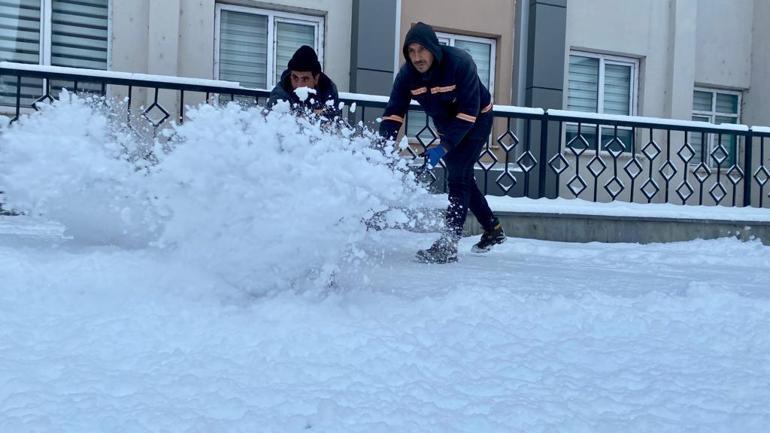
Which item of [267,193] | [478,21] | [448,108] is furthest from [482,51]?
[267,193]

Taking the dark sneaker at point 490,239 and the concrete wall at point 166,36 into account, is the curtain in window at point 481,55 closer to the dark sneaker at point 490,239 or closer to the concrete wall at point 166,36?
the concrete wall at point 166,36

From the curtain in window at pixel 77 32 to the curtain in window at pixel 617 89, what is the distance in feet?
23.2

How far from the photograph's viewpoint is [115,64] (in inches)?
289

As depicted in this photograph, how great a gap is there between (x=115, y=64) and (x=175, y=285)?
5684 mm

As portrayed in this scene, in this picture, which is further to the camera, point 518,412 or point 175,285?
point 175,285

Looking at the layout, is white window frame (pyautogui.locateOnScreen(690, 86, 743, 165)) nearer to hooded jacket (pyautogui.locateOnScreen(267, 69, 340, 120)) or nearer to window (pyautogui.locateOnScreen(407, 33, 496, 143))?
window (pyautogui.locateOnScreen(407, 33, 496, 143))

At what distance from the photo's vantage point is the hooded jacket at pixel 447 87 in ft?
12.6

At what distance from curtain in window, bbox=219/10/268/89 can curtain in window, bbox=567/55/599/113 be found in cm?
454

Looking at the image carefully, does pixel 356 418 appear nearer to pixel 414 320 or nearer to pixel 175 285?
pixel 414 320

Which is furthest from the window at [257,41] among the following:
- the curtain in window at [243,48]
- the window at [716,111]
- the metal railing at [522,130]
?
the window at [716,111]

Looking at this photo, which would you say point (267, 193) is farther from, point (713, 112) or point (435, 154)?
point (713, 112)

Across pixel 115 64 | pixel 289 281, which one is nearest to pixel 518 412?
pixel 289 281

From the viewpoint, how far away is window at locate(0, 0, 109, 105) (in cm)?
715

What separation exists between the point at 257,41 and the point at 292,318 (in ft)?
21.3
